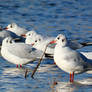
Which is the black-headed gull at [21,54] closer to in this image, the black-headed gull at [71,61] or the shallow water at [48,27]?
the shallow water at [48,27]

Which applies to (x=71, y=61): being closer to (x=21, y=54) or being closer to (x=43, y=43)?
(x=21, y=54)

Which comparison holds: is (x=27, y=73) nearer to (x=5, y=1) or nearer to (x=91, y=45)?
(x=91, y=45)

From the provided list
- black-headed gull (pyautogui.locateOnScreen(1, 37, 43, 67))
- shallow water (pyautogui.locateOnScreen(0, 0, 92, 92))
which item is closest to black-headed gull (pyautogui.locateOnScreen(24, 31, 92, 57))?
shallow water (pyautogui.locateOnScreen(0, 0, 92, 92))

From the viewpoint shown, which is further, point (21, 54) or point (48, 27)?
point (48, 27)

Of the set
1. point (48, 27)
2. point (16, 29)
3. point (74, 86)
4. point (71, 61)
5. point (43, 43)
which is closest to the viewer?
point (74, 86)

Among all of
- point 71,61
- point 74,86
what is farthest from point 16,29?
point 74,86

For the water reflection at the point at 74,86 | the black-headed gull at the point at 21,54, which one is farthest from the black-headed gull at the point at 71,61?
the black-headed gull at the point at 21,54

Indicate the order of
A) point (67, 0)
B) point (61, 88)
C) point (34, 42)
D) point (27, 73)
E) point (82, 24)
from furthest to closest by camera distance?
1. point (67, 0)
2. point (82, 24)
3. point (34, 42)
4. point (27, 73)
5. point (61, 88)

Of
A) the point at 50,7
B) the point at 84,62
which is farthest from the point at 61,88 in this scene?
the point at 50,7

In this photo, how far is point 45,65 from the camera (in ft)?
A: 39.1

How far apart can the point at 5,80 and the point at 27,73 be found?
0.92 m

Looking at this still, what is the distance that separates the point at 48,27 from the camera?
1756 cm

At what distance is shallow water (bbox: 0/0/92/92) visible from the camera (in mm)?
9453

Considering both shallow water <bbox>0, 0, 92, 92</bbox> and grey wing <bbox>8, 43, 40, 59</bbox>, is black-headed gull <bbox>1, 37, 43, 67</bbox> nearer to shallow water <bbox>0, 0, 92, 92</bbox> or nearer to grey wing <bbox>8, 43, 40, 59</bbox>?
grey wing <bbox>8, 43, 40, 59</bbox>
